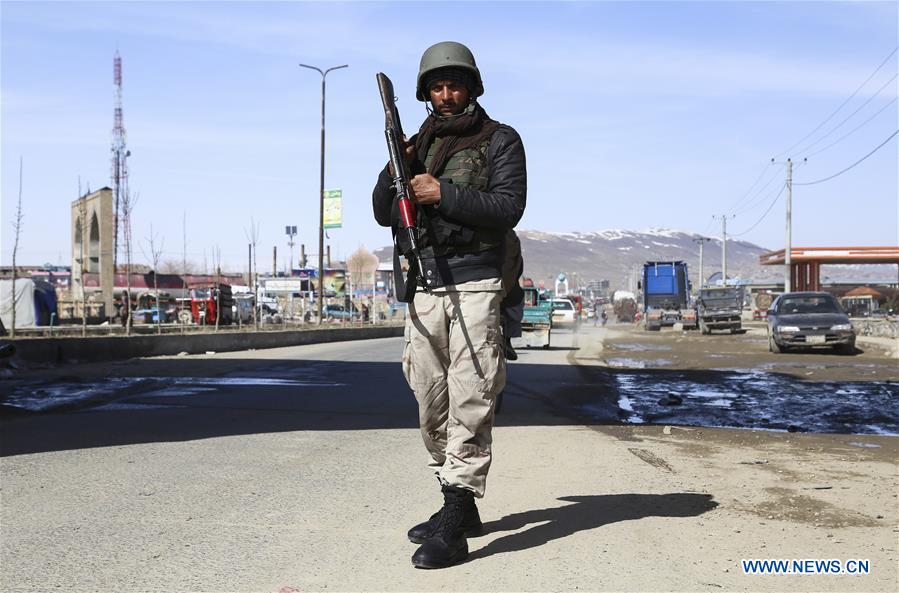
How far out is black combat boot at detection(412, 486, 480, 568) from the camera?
3771 millimetres

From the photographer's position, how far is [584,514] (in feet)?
15.8

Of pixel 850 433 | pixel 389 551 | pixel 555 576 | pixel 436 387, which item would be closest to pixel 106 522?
pixel 389 551

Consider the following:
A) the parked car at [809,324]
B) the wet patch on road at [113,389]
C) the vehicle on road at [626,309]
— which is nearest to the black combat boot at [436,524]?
the wet patch on road at [113,389]

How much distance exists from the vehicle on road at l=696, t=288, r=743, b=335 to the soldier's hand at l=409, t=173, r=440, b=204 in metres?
38.7

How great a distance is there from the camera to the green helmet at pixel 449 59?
4.14 meters

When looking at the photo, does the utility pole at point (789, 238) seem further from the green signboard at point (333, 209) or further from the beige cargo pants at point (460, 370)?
the beige cargo pants at point (460, 370)

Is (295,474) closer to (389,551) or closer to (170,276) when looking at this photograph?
(389,551)

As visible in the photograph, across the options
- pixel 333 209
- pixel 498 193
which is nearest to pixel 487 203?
pixel 498 193

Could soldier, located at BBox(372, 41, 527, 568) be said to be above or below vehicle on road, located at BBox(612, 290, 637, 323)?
above

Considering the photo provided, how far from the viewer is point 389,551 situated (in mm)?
4039

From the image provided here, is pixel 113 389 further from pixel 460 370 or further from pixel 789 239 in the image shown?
pixel 789 239

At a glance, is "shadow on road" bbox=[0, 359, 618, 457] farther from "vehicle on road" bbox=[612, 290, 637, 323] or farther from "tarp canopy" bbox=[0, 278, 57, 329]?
"vehicle on road" bbox=[612, 290, 637, 323]

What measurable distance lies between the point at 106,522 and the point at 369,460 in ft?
7.49

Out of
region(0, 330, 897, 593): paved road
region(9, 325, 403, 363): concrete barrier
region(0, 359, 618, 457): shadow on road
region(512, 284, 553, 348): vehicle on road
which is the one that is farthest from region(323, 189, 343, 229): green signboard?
region(0, 330, 897, 593): paved road
